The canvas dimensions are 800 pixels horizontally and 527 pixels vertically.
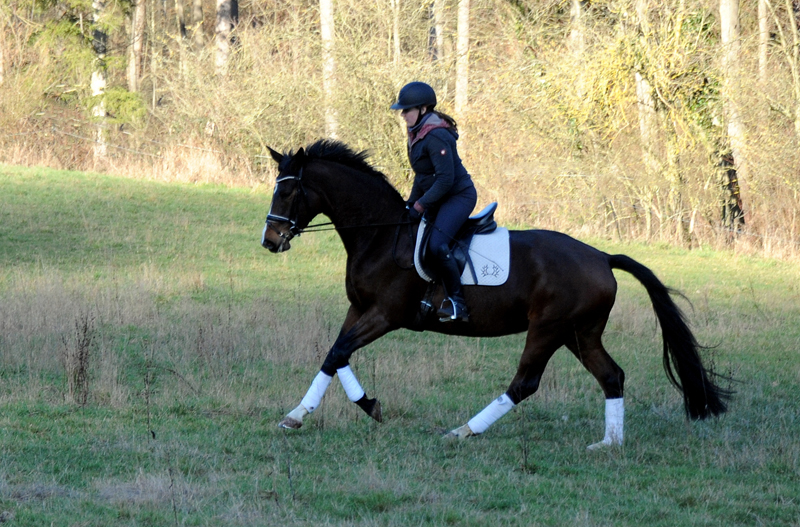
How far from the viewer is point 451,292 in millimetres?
7195

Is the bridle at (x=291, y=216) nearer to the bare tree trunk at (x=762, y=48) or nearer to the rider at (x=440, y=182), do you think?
the rider at (x=440, y=182)

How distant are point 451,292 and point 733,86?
15021mm

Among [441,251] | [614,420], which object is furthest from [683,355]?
[441,251]

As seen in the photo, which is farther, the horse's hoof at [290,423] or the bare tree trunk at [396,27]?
the bare tree trunk at [396,27]

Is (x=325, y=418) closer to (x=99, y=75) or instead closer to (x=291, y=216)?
(x=291, y=216)

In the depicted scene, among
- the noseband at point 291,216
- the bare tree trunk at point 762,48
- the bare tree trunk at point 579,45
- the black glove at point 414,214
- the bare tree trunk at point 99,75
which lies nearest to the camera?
the noseband at point 291,216

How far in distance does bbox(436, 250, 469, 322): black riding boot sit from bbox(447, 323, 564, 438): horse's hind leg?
570 mm

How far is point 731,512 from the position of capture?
551 cm

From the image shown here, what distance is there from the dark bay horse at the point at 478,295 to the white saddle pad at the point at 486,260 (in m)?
0.07

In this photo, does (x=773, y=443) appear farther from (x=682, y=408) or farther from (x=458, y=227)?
(x=458, y=227)

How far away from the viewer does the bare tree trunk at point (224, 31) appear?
28.6m

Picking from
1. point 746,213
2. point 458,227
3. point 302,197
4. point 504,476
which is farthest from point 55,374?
point 746,213

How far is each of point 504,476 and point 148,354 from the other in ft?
17.0

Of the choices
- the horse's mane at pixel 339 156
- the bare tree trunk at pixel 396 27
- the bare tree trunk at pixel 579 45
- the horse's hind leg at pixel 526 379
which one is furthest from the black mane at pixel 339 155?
the bare tree trunk at pixel 396 27
